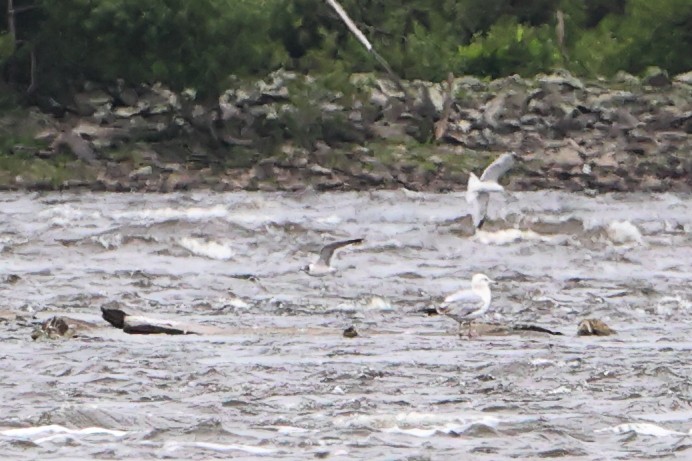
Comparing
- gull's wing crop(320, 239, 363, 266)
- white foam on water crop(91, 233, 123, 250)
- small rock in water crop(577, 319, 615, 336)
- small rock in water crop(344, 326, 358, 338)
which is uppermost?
small rock in water crop(577, 319, 615, 336)

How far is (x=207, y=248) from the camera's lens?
24266 mm

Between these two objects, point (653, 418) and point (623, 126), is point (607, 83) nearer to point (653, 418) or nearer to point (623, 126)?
point (623, 126)

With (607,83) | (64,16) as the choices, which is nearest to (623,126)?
(607,83)

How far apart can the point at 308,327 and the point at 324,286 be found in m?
4.26

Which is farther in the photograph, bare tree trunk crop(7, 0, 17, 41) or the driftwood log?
bare tree trunk crop(7, 0, 17, 41)

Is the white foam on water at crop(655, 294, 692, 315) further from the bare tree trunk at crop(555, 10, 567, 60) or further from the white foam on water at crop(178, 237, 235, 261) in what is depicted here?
the bare tree trunk at crop(555, 10, 567, 60)

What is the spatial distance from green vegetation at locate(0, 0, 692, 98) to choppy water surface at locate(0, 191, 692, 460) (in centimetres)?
1602

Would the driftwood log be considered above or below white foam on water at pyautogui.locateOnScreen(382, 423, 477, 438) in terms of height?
below

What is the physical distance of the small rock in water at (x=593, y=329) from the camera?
14.7 meters

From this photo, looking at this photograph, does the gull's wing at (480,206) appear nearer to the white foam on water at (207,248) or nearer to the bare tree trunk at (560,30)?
the white foam on water at (207,248)

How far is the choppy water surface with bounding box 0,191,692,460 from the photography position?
9.92 m

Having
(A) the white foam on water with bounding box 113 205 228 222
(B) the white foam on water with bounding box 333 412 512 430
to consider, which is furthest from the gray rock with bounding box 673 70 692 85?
(B) the white foam on water with bounding box 333 412 512 430

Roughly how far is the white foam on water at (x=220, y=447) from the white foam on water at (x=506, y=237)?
1650 centimetres

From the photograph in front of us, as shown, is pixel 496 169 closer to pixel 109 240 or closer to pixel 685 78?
pixel 109 240
